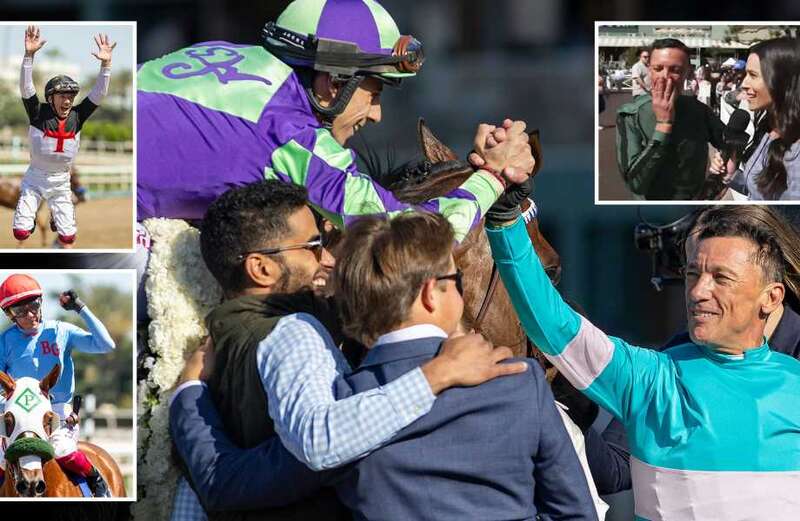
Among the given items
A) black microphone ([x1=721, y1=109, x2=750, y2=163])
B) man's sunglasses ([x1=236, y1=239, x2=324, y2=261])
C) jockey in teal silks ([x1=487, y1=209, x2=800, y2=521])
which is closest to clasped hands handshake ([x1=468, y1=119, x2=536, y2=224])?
jockey in teal silks ([x1=487, y1=209, x2=800, y2=521])

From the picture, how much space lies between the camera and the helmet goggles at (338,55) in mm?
3219

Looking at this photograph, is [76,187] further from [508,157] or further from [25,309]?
[508,157]

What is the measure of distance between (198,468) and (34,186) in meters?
0.88

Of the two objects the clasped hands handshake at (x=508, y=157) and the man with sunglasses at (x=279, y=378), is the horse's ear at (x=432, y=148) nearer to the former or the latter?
the clasped hands handshake at (x=508, y=157)

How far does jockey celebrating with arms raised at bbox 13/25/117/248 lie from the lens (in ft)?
9.91

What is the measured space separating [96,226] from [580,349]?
1132mm

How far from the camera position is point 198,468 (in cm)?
254

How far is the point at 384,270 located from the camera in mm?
2379

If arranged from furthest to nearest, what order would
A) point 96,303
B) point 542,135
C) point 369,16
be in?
point 542,135 → point 369,16 → point 96,303

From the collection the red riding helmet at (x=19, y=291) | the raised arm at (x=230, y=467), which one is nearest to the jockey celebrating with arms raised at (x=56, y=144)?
the red riding helmet at (x=19, y=291)

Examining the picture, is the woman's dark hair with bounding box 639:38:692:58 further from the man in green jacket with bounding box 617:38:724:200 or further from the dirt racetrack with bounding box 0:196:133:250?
the dirt racetrack with bounding box 0:196:133:250

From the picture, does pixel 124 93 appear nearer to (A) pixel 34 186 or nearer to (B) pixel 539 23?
(A) pixel 34 186

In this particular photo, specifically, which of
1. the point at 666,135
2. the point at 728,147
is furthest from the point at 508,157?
the point at 728,147

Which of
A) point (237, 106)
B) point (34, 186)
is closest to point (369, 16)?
point (237, 106)
